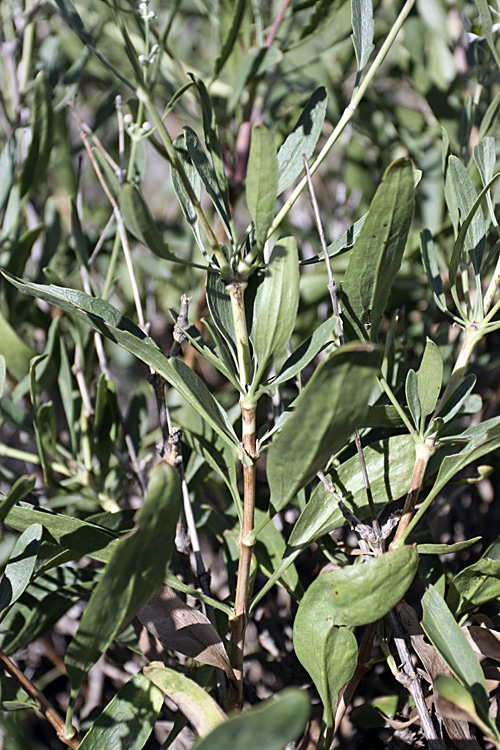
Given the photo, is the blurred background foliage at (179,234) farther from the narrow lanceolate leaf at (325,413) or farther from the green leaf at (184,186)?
the narrow lanceolate leaf at (325,413)

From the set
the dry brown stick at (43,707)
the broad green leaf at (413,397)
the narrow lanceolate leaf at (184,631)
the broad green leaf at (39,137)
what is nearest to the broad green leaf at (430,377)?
the broad green leaf at (413,397)

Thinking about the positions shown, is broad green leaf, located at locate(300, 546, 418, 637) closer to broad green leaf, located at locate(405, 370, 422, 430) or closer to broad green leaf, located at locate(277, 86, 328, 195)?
broad green leaf, located at locate(405, 370, 422, 430)

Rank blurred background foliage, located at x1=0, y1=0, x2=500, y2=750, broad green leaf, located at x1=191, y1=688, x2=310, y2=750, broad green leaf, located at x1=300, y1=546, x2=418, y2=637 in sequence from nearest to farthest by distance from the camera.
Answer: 1. broad green leaf, located at x1=191, y1=688, x2=310, y2=750
2. broad green leaf, located at x1=300, y1=546, x2=418, y2=637
3. blurred background foliage, located at x1=0, y1=0, x2=500, y2=750

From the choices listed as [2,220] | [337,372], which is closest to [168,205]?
[2,220]

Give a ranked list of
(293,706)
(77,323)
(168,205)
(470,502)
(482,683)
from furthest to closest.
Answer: (168,205) < (470,502) < (77,323) < (482,683) < (293,706)

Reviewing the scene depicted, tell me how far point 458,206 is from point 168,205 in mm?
1265

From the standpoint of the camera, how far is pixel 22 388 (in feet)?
2.36

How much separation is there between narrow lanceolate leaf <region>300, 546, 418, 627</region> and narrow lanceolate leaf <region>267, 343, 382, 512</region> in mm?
68

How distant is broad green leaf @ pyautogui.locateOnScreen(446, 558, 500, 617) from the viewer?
19.3 inches

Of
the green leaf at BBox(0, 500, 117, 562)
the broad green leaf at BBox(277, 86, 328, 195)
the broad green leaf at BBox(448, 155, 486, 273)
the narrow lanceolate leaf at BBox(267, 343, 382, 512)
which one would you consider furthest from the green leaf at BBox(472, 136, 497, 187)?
the green leaf at BBox(0, 500, 117, 562)

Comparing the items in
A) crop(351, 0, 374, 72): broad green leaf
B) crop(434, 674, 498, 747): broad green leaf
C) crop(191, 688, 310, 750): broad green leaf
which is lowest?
crop(434, 674, 498, 747): broad green leaf

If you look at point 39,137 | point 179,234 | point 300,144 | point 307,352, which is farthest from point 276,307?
point 179,234

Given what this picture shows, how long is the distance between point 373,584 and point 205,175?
0.93ft

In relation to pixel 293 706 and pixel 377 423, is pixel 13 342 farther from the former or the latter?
pixel 293 706
